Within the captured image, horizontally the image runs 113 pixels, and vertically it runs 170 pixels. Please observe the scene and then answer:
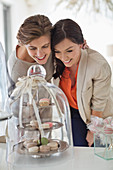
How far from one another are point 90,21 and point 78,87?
355 cm

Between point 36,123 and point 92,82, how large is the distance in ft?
2.06

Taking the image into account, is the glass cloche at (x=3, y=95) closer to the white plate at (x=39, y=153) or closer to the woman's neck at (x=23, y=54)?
the white plate at (x=39, y=153)

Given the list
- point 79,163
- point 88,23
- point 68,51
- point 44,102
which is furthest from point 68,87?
point 88,23

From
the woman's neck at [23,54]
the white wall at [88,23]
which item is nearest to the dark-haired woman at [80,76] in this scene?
the woman's neck at [23,54]

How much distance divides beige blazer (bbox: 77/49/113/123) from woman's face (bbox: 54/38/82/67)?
47mm

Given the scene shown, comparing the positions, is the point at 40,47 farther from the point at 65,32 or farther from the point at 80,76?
the point at 80,76

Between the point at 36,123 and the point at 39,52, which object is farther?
the point at 39,52

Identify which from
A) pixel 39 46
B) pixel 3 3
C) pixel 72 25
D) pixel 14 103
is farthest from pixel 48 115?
pixel 3 3

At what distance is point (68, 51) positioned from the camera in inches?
49.8

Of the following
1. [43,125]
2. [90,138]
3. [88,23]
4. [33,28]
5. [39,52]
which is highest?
[88,23]

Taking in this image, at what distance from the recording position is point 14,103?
87 centimetres

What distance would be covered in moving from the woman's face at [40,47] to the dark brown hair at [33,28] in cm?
2

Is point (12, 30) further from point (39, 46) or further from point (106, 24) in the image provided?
point (39, 46)

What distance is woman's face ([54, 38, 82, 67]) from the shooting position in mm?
1244
